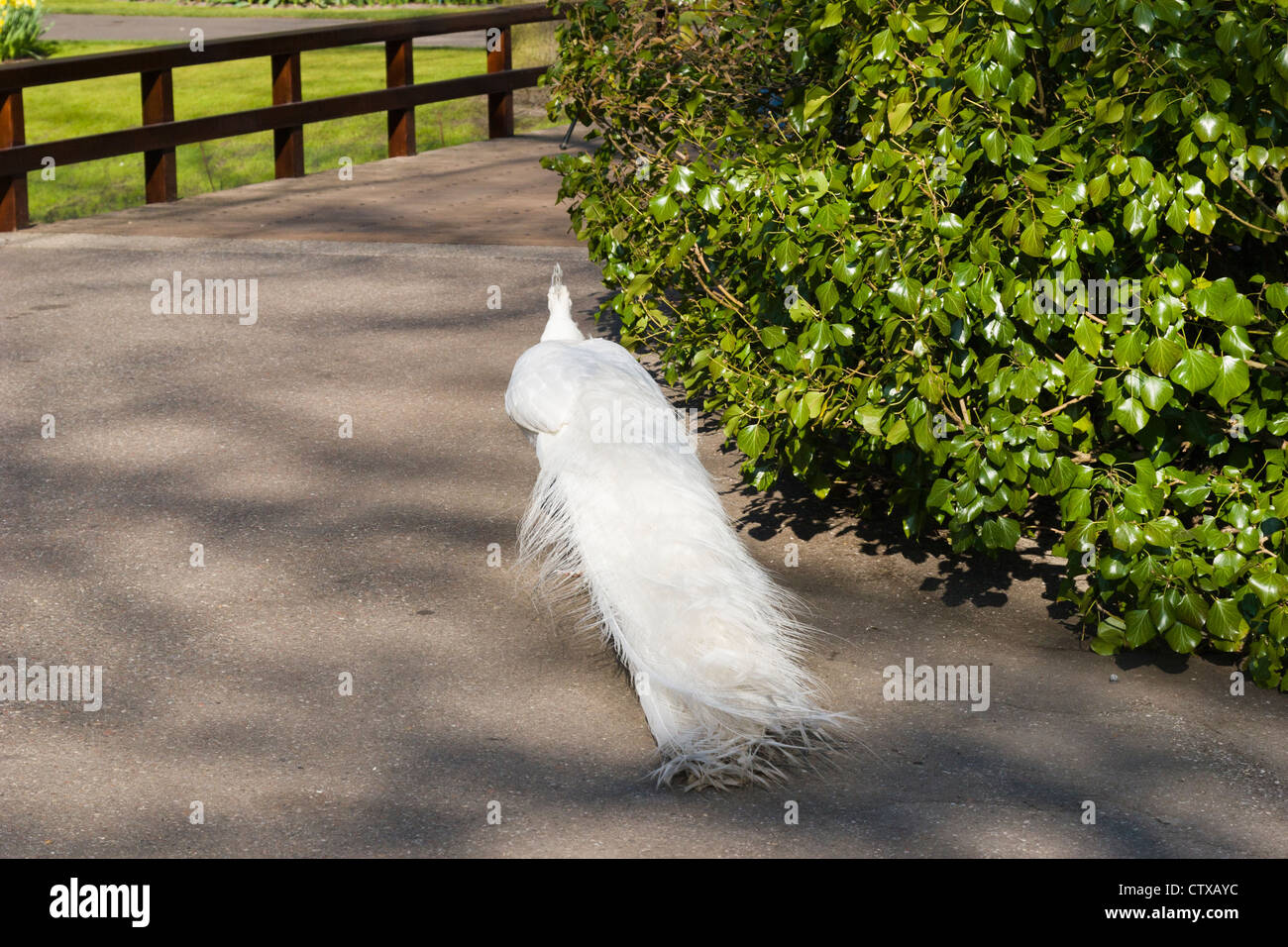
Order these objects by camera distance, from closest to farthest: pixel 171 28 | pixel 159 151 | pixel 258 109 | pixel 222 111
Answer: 1. pixel 159 151
2. pixel 258 109
3. pixel 222 111
4. pixel 171 28

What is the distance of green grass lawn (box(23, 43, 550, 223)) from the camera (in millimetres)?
14547

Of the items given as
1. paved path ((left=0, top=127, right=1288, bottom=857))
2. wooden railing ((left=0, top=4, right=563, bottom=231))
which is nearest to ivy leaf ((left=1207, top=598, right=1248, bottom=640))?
paved path ((left=0, top=127, right=1288, bottom=857))

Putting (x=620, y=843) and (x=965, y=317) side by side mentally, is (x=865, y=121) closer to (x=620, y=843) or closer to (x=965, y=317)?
(x=965, y=317)

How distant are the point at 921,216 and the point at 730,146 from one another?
119cm

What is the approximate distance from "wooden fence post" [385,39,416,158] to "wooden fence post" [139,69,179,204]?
2.57 m

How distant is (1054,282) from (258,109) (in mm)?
9822

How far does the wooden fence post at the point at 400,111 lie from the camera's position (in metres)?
13.9

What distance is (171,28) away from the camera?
26750 mm

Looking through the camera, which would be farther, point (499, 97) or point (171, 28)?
point (171, 28)

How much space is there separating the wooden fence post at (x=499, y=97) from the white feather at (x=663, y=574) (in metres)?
10.4
